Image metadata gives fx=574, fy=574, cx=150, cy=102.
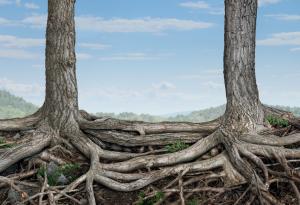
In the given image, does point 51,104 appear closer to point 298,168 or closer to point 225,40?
point 225,40

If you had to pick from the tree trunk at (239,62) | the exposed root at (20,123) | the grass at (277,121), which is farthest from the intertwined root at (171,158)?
the grass at (277,121)

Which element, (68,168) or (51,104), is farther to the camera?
(51,104)

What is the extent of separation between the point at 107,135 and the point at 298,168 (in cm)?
495

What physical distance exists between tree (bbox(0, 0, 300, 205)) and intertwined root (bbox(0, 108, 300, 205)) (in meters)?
0.02

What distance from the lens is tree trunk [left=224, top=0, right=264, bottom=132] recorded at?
13.3 m

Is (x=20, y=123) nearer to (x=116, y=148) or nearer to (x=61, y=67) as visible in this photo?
(x=61, y=67)

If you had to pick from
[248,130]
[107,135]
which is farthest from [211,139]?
[107,135]

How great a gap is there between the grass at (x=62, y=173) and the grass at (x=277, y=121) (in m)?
5.08

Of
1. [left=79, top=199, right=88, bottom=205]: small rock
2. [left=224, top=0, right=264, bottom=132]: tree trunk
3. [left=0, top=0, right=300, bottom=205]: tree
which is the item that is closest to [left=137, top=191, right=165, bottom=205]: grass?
[left=0, top=0, right=300, bottom=205]: tree

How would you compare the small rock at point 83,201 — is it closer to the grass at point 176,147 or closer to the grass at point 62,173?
the grass at point 62,173

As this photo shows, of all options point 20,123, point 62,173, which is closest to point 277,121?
point 62,173

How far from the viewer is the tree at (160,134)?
1286cm

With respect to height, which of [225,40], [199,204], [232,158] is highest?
[225,40]

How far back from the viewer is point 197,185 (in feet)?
42.2
